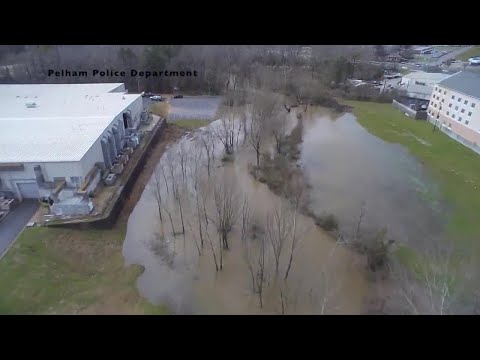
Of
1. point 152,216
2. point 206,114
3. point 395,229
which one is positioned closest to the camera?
point 395,229

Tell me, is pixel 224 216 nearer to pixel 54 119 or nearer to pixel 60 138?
pixel 60 138

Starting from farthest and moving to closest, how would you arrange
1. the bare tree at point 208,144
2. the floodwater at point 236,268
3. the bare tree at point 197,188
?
the bare tree at point 208,144, the bare tree at point 197,188, the floodwater at point 236,268

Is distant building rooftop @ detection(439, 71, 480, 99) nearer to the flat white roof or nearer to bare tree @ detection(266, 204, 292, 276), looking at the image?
bare tree @ detection(266, 204, 292, 276)

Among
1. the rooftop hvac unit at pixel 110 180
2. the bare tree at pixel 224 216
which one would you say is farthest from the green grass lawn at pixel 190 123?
the bare tree at pixel 224 216

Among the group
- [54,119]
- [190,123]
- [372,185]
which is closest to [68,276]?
[54,119]

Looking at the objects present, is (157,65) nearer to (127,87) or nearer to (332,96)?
(127,87)

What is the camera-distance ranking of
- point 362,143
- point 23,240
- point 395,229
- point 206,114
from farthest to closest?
point 206,114, point 362,143, point 395,229, point 23,240

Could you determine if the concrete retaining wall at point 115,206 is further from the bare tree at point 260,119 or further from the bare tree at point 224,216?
the bare tree at point 260,119

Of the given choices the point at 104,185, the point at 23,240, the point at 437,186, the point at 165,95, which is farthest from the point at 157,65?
the point at 437,186
